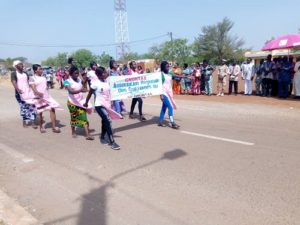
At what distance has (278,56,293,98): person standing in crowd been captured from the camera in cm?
1538

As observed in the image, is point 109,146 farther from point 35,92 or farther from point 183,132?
point 35,92

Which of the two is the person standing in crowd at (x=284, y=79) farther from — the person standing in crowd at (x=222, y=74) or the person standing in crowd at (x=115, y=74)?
the person standing in crowd at (x=115, y=74)

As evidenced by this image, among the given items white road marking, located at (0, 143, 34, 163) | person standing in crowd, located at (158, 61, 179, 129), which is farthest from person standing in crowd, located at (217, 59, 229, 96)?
white road marking, located at (0, 143, 34, 163)

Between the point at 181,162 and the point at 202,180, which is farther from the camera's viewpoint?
the point at 181,162

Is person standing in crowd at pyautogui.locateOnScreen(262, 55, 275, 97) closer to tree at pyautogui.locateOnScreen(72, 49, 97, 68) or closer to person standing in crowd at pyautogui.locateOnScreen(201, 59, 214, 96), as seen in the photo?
person standing in crowd at pyautogui.locateOnScreen(201, 59, 214, 96)

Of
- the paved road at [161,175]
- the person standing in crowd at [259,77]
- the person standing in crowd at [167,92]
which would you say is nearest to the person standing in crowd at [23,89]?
the paved road at [161,175]

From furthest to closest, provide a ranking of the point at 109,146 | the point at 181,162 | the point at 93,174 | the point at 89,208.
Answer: the point at 109,146 → the point at 181,162 → the point at 93,174 → the point at 89,208

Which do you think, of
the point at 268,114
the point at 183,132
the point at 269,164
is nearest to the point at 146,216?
the point at 269,164

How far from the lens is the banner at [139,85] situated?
952 centimetres

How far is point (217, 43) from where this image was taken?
64.9 m

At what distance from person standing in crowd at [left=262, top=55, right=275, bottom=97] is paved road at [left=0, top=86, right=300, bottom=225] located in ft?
21.6

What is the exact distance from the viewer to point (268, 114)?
38.0 ft

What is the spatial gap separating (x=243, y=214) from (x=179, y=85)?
16073 millimetres

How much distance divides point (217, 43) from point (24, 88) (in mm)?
57927
